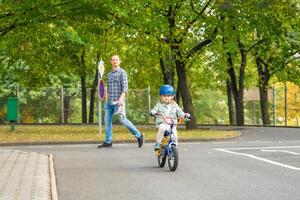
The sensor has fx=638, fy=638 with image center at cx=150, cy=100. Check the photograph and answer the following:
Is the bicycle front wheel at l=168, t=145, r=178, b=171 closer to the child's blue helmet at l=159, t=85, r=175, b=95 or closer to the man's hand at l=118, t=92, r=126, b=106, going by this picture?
the child's blue helmet at l=159, t=85, r=175, b=95

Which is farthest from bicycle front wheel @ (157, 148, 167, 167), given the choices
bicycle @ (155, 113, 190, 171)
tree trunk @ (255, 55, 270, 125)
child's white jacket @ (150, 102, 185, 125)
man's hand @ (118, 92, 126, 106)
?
tree trunk @ (255, 55, 270, 125)

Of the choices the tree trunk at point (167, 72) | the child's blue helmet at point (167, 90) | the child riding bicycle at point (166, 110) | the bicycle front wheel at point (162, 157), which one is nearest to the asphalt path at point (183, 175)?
the bicycle front wheel at point (162, 157)

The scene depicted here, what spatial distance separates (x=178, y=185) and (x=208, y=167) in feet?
7.09

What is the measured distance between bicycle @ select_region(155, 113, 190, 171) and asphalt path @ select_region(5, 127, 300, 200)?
146 millimetres

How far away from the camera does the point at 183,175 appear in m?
9.57

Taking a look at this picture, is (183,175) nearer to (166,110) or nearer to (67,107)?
(166,110)

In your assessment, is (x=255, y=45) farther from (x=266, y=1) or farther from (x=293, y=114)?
(x=293, y=114)

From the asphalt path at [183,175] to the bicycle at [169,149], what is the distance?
15cm

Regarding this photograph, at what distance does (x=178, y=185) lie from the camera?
8.50 metres

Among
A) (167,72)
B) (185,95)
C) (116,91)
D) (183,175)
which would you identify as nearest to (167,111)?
(183,175)

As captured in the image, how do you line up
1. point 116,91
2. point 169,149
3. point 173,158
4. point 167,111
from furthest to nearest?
point 116,91
point 167,111
point 169,149
point 173,158

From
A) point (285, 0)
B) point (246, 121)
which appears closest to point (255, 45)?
point (285, 0)

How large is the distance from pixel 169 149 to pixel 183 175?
0.72 m

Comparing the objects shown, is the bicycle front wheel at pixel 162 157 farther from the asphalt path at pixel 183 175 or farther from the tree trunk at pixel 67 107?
the tree trunk at pixel 67 107
